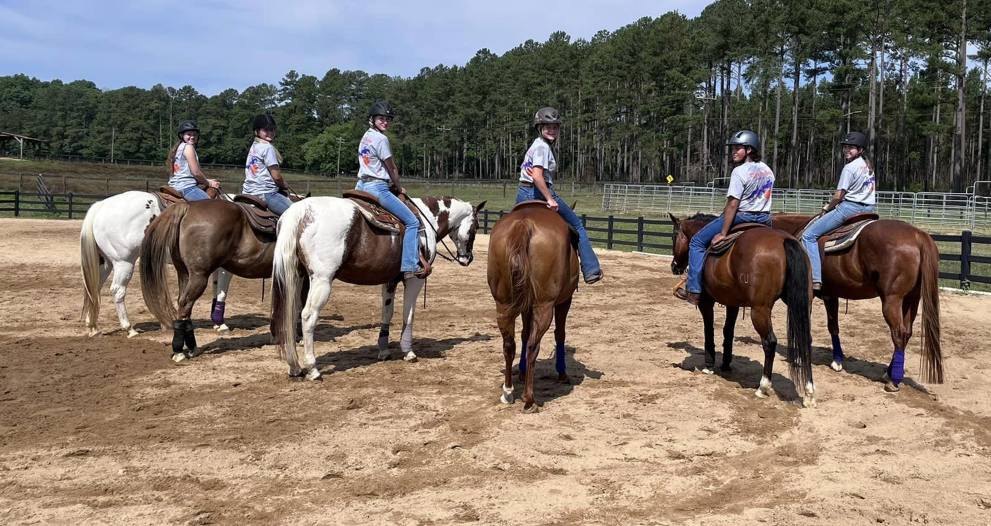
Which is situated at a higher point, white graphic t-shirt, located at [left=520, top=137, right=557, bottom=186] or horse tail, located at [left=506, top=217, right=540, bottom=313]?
white graphic t-shirt, located at [left=520, top=137, right=557, bottom=186]

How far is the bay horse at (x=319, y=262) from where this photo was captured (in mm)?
6867

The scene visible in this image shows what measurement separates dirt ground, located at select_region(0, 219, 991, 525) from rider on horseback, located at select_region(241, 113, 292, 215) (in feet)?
5.99

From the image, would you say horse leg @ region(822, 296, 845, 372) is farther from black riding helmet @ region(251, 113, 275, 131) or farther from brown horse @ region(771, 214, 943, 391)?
black riding helmet @ region(251, 113, 275, 131)

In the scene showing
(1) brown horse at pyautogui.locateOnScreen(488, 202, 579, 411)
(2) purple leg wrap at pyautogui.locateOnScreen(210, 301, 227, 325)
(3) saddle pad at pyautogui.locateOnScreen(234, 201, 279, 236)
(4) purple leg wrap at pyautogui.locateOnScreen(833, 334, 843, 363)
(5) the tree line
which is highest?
(5) the tree line

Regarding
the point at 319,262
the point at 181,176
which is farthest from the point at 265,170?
the point at 319,262

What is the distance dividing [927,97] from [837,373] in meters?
43.5

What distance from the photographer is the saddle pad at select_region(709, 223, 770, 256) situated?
6.70 m

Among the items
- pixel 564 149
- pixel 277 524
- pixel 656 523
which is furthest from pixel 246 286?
pixel 564 149

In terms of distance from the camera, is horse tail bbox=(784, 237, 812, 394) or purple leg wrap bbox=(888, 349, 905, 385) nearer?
horse tail bbox=(784, 237, 812, 394)

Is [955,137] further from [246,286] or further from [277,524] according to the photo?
[277,524]

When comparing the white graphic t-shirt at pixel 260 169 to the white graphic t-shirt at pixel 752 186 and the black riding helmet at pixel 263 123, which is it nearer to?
the black riding helmet at pixel 263 123

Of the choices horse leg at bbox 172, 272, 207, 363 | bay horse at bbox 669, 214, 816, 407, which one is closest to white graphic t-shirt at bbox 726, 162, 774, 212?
bay horse at bbox 669, 214, 816, 407

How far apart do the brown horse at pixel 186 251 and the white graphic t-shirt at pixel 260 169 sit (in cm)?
66

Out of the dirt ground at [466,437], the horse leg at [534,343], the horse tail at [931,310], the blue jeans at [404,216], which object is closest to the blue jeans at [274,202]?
the blue jeans at [404,216]
